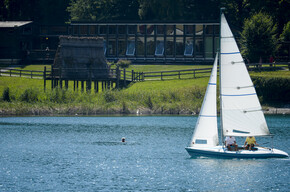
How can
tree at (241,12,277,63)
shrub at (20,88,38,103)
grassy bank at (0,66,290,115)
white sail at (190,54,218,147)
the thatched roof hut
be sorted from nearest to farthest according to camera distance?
white sail at (190,54,218,147)
grassy bank at (0,66,290,115)
shrub at (20,88,38,103)
the thatched roof hut
tree at (241,12,277,63)

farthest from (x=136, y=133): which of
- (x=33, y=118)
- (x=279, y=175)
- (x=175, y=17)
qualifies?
(x=175, y=17)

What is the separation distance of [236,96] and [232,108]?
683 millimetres

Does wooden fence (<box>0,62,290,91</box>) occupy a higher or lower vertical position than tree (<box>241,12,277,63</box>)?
lower

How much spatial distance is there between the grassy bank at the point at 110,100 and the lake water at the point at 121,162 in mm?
6752

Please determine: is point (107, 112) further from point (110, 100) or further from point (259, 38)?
point (259, 38)

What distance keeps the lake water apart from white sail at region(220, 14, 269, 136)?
2.05 m

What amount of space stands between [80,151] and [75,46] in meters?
28.1

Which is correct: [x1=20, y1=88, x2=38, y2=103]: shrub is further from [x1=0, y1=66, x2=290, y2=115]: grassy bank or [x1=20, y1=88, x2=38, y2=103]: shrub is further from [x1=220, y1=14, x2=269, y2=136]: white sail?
[x1=220, y1=14, x2=269, y2=136]: white sail

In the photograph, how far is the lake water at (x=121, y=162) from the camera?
88.9 ft

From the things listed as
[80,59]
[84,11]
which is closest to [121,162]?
[80,59]

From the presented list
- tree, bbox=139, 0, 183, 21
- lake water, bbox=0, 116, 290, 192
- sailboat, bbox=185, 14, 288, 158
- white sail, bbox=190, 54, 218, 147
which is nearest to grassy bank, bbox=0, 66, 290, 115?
lake water, bbox=0, 116, 290, 192

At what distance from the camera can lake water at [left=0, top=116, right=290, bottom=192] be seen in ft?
88.9

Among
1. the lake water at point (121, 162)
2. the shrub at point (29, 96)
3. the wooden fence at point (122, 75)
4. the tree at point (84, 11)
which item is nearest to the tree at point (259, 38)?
the wooden fence at point (122, 75)

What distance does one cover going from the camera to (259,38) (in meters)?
67.4
